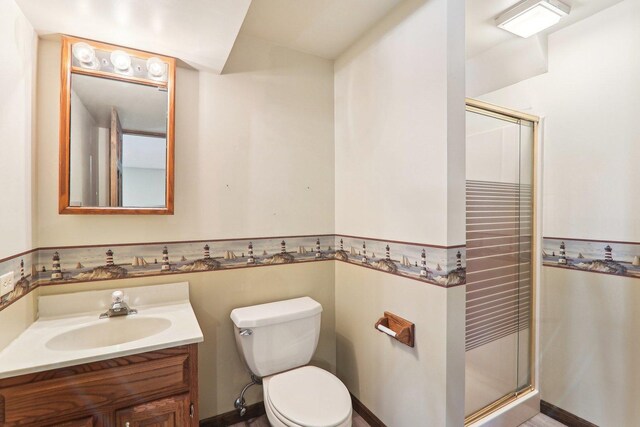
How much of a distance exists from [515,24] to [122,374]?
8.70ft

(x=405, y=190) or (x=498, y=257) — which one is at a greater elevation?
(x=405, y=190)

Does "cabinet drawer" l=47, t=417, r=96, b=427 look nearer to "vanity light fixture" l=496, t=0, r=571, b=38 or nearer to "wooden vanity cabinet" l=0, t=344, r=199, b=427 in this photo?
"wooden vanity cabinet" l=0, t=344, r=199, b=427

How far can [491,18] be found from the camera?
1774 millimetres

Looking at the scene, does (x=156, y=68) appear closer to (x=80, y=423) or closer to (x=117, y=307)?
(x=117, y=307)

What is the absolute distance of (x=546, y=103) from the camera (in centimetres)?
197

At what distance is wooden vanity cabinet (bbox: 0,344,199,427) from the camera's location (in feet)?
3.42

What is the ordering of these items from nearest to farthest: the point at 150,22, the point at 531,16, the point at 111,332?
the point at 150,22 < the point at 111,332 < the point at 531,16

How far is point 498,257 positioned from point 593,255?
52 centimetres

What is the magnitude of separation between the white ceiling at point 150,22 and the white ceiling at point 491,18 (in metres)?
1.33

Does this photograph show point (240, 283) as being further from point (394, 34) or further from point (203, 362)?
point (394, 34)

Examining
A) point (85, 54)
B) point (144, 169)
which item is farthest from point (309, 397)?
point (85, 54)

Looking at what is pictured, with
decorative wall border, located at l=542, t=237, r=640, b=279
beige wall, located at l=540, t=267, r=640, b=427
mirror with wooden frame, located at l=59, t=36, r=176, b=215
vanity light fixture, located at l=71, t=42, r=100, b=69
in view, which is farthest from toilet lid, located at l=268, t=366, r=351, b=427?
vanity light fixture, located at l=71, t=42, r=100, b=69

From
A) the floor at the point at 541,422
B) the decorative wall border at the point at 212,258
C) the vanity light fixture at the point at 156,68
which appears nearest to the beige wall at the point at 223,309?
the decorative wall border at the point at 212,258

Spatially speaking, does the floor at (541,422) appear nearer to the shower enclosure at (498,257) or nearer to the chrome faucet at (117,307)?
the shower enclosure at (498,257)
